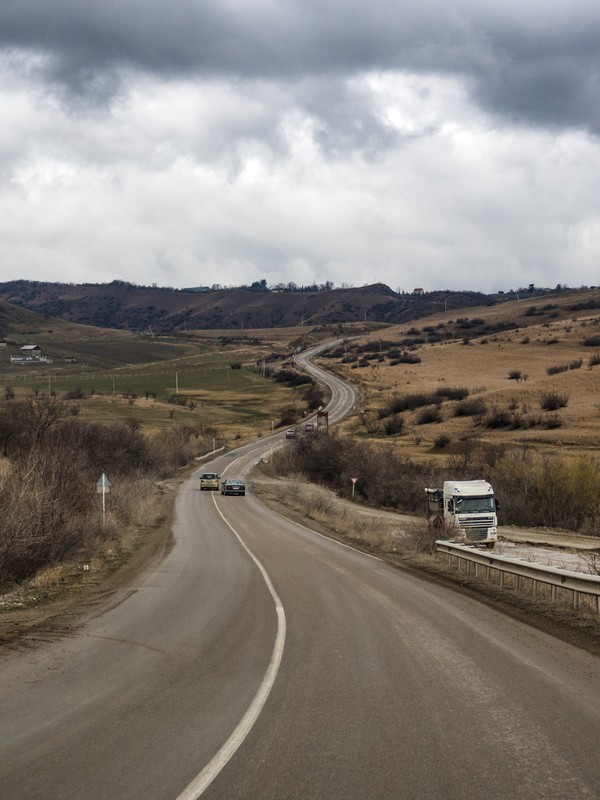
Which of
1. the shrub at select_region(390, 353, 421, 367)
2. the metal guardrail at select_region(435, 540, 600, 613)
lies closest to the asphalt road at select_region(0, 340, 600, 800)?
the metal guardrail at select_region(435, 540, 600, 613)

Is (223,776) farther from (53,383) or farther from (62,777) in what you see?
(53,383)

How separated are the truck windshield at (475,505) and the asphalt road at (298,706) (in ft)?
56.2

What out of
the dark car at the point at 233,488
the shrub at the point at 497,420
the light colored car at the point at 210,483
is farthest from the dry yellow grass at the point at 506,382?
the light colored car at the point at 210,483

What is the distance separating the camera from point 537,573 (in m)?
14.7

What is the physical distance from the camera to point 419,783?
5383 millimetres

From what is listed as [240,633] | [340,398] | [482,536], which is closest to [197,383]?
[340,398]

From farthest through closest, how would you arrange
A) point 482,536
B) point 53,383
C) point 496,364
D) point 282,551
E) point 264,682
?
1. point 53,383
2. point 496,364
3. point 482,536
4. point 282,551
5. point 264,682

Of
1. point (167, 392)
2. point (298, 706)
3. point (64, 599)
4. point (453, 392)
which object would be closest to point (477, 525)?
point (64, 599)

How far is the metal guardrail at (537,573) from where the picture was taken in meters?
12.6

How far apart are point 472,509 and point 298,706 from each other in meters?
24.6

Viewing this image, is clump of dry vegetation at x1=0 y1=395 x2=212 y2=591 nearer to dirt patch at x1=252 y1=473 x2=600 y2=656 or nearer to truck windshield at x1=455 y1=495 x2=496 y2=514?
dirt patch at x1=252 y1=473 x2=600 y2=656

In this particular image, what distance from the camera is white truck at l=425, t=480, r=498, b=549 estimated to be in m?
30.2

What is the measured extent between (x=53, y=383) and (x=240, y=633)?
14513 centimetres

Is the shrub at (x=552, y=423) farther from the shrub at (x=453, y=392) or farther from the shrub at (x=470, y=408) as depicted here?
the shrub at (x=453, y=392)
